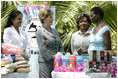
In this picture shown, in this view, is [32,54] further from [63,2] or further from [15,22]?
[63,2]

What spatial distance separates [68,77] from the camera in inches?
120

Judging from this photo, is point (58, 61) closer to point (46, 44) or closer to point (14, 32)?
point (46, 44)

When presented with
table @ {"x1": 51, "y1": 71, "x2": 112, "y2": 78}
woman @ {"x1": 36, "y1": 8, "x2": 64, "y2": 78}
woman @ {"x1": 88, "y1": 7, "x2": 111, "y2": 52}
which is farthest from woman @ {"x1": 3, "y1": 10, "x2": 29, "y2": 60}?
woman @ {"x1": 88, "y1": 7, "x2": 111, "y2": 52}

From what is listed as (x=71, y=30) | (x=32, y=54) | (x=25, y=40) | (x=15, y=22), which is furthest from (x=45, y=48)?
(x=71, y=30)

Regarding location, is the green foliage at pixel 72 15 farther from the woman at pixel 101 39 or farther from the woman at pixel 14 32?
the woman at pixel 101 39

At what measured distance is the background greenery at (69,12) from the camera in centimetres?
499

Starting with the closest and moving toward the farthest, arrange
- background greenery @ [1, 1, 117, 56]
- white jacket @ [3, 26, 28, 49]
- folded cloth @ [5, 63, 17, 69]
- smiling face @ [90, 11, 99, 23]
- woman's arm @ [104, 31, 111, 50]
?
1. folded cloth @ [5, 63, 17, 69]
2. woman's arm @ [104, 31, 111, 50]
3. smiling face @ [90, 11, 99, 23]
4. white jacket @ [3, 26, 28, 49]
5. background greenery @ [1, 1, 117, 56]

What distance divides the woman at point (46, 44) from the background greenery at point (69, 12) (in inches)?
45.3

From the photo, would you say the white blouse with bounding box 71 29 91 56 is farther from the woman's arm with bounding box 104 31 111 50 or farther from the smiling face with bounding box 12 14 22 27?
the smiling face with bounding box 12 14 22 27

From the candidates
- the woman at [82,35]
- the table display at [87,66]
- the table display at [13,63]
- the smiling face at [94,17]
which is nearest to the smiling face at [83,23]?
the woman at [82,35]

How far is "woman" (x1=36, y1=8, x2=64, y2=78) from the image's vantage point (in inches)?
146

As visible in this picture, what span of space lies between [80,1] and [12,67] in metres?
2.57

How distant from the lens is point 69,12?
5.15m

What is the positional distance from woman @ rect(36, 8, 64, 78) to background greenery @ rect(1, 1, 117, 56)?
1.15m
